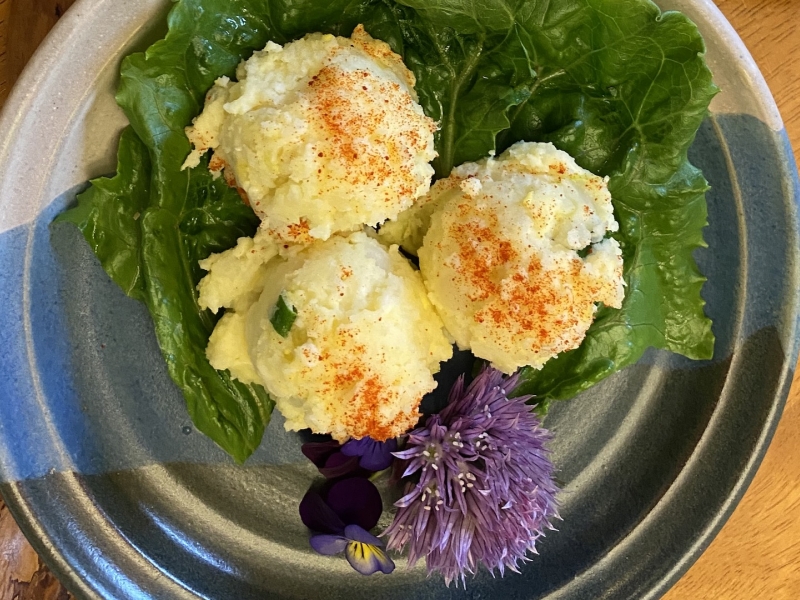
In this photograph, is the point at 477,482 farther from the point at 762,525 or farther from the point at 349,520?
the point at 762,525

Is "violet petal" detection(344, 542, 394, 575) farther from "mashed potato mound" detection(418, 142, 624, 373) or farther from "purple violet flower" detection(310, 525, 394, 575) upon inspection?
"mashed potato mound" detection(418, 142, 624, 373)

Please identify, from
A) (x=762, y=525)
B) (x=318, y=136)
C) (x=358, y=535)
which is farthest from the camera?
(x=762, y=525)

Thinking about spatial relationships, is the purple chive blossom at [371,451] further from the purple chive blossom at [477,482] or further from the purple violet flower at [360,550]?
the purple violet flower at [360,550]

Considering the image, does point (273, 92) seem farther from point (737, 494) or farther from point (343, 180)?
point (737, 494)

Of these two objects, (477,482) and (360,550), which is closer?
(477,482)

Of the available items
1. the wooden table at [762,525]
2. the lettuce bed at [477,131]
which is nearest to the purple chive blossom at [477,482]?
the lettuce bed at [477,131]

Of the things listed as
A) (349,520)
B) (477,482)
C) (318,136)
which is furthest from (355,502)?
(318,136)
